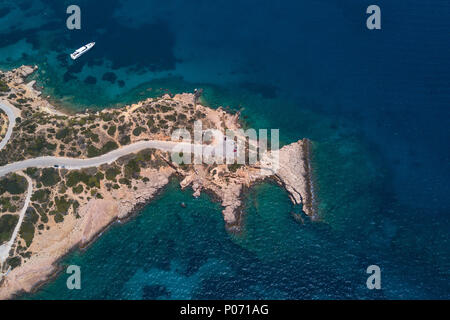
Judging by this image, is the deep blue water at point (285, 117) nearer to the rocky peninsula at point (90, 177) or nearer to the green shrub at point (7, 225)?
the rocky peninsula at point (90, 177)

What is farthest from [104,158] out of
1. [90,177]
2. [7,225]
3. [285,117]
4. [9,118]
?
[285,117]

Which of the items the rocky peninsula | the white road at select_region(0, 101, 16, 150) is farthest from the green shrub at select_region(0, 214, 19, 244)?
the white road at select_region(0, 101, 16, 150)

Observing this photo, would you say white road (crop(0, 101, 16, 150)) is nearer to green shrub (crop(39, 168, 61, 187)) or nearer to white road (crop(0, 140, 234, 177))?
white road (crop(0, 140, 234, 177))

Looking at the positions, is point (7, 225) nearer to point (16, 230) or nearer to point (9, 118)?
point (16, 230)

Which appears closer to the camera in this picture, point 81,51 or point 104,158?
point 104,158

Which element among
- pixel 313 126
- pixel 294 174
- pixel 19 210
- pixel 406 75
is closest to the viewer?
pixel 19 210

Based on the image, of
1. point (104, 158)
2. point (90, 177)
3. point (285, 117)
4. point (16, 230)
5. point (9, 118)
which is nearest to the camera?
point (16, 230)
